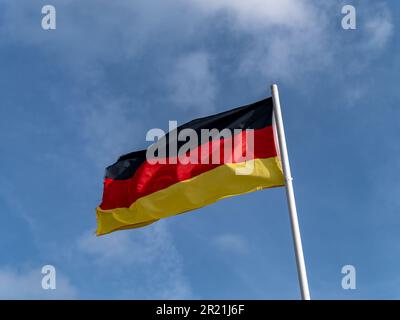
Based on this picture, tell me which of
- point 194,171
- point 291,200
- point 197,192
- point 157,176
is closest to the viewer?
point 291,200

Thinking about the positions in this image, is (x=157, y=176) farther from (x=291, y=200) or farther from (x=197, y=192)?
(x=291, y=200)

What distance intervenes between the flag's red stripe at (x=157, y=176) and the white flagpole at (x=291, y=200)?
2.73ft

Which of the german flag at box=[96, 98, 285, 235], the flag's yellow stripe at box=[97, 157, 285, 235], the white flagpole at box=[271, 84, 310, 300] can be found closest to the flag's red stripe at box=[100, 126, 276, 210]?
the german flag at box=[96, 98, 285, 235]

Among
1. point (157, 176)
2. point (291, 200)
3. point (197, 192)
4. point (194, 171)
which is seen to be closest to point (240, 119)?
point (194, 171)

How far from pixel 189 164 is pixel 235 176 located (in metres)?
1.76

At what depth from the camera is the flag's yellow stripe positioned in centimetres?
1450

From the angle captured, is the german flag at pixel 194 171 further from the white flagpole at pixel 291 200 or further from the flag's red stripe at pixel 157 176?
the white flagpole at pixel 291 200

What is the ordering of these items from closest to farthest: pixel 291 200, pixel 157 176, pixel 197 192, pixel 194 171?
pixel 291 200, pixel 197 192, pixel 194 171, pixel 157 176

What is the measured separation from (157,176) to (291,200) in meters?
4.57

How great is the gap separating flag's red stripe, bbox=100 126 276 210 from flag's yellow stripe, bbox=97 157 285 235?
0.60 feet

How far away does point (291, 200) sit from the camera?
13.3m
